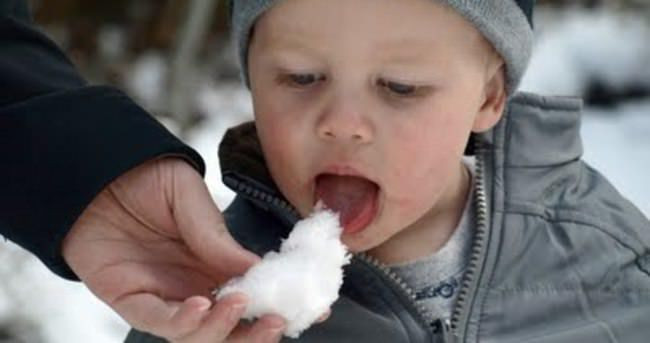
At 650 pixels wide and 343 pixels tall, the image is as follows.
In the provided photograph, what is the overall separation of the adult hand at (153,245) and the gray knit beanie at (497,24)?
20 centimetres

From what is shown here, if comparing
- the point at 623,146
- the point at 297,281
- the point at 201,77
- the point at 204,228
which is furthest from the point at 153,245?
the point at 623,146

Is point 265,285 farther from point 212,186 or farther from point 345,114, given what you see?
point 212,186

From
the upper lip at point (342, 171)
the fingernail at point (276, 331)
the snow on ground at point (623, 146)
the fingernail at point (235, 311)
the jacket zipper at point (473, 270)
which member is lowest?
the snow on ground at point (623, 146)

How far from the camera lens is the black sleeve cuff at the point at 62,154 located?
4.53 feet

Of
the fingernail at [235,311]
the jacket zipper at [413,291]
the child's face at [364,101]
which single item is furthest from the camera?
the jacket zipper at [413,291]

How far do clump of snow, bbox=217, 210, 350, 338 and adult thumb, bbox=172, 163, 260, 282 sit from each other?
2 centimetres

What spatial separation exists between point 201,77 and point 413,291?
348 cm

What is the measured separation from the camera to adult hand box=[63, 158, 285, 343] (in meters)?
1.32

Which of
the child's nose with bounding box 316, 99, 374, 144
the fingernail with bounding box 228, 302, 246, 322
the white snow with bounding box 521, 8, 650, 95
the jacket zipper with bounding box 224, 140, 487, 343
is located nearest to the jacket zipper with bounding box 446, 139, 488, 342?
the jacket zipper with bounding box 224, 140, 487, 343

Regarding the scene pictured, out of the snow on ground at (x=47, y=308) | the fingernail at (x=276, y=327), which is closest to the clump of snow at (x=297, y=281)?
the fingernail at (x=276, y=327)

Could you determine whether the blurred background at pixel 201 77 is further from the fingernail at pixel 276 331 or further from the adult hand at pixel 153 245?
the fingernail at pixel 276 331

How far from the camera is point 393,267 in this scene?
158cm

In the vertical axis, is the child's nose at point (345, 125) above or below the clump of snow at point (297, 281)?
above

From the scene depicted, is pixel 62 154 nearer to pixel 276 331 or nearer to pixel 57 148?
pixel 57 148
